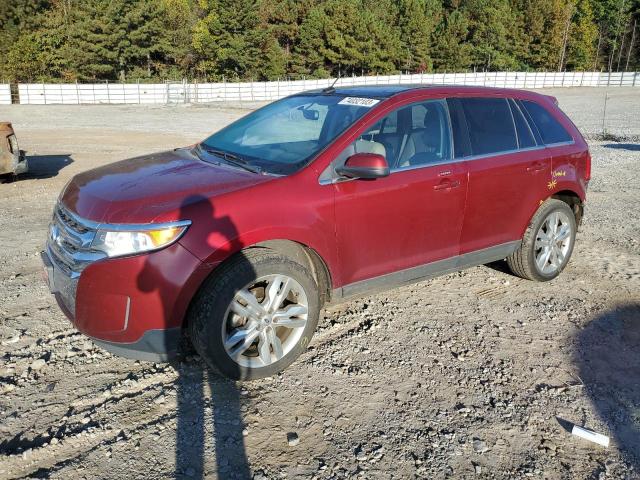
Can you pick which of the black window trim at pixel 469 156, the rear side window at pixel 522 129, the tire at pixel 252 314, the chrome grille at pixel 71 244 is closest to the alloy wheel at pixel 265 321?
the tire at pixel 252 314

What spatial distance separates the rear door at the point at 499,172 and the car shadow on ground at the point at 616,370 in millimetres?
1049

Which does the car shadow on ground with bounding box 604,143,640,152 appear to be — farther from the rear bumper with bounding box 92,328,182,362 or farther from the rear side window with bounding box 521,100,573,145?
the rear bumper with bounding box 92,328,182,362

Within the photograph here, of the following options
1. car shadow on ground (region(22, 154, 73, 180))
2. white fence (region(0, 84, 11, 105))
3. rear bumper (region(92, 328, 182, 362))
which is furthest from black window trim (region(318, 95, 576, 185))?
white fence (region(0, 84, 11, 105))

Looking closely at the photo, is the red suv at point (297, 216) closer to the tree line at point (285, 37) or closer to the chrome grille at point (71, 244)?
the chrome grille at point (71, 244)

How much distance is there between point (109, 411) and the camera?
322 cm

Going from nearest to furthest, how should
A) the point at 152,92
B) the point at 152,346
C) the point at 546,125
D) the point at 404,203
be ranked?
the point at 152,346 < the point at 404,203 < the point at 546,125 < the point at 152,92

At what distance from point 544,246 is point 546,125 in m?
1.12

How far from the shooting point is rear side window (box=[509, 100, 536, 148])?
488 cm

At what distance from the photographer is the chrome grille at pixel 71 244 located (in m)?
3.18

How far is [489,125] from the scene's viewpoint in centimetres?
467

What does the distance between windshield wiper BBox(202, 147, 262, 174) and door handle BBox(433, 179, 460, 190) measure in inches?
53.4

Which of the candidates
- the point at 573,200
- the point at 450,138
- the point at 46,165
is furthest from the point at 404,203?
the point at 46,165

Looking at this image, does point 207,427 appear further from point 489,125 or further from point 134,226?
point 489,125

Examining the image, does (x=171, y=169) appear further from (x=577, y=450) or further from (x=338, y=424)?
(x=577, y=450)
